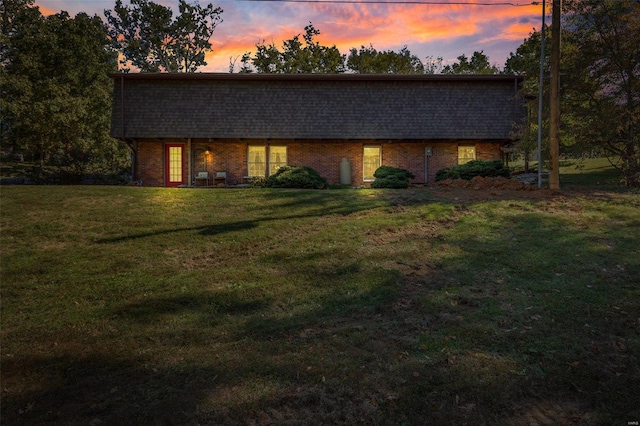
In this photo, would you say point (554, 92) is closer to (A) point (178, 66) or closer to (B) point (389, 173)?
(B) point (389, 173)

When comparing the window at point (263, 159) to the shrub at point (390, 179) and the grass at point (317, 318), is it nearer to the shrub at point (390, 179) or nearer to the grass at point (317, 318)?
the shrub at point (390, 179)

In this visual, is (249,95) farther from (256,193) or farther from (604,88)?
(604,88)

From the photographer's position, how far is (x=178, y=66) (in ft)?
148

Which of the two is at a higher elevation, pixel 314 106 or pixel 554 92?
pixel 314 106

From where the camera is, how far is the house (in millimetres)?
22844

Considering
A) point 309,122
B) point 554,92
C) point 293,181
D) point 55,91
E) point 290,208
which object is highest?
point 55,91

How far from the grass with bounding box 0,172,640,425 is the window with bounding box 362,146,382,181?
40.8 ft

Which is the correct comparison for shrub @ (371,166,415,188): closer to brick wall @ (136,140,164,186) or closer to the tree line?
the tree line

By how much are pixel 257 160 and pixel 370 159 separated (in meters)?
6.29

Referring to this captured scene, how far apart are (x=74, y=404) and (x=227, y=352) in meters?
1.58

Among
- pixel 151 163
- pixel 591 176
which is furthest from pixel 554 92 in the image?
pixel 151 163

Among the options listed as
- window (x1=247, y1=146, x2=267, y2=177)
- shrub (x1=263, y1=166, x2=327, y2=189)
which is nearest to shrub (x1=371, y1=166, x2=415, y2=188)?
shrub (x1=263, y1=166, x2=327, y2=189)

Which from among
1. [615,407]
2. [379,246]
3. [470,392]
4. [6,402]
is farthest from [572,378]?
[6,402]

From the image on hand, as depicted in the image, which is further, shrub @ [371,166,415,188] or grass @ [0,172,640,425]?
shrub @ [371,166,415,188]
